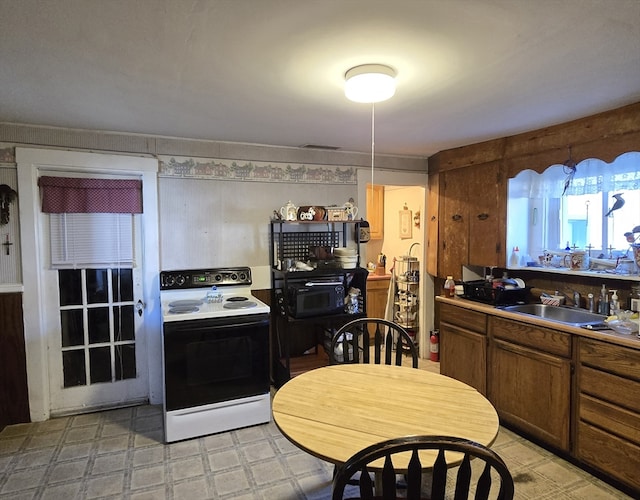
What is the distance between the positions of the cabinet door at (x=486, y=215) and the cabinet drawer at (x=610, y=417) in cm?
124

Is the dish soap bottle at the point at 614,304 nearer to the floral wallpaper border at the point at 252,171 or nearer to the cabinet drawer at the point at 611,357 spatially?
the cabinet drawer at the point at 611,357

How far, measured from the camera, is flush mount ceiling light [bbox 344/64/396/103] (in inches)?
69.1

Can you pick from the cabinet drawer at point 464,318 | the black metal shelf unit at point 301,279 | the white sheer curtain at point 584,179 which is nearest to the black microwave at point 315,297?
the black metal shelf unit at point 301,279

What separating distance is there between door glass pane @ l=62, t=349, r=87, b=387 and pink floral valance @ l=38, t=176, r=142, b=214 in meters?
1.12

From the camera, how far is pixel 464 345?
3117 mm

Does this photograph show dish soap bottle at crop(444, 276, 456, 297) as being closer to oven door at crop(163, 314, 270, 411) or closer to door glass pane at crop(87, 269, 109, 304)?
oven door at crop(163, 314, 270, 411)

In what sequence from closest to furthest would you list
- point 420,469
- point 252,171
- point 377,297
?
point 420,469, point 252,171, point 377,297

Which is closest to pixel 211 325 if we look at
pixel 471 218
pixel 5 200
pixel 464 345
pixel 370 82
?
pixel 5 200

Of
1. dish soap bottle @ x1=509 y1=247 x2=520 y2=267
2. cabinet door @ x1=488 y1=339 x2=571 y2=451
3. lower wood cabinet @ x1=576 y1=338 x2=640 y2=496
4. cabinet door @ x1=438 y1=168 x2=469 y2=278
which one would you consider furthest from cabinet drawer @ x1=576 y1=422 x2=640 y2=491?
cabinet door @ x1=438 y1=168 x2=469 y2=278

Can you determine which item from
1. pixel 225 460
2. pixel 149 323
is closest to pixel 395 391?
pixel 225 460

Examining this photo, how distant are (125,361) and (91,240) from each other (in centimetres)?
103

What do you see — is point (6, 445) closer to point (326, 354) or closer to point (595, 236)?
point (326, 354)

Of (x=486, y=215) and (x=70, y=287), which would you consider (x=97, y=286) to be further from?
(x=486, y=215)

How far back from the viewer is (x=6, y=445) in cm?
261
